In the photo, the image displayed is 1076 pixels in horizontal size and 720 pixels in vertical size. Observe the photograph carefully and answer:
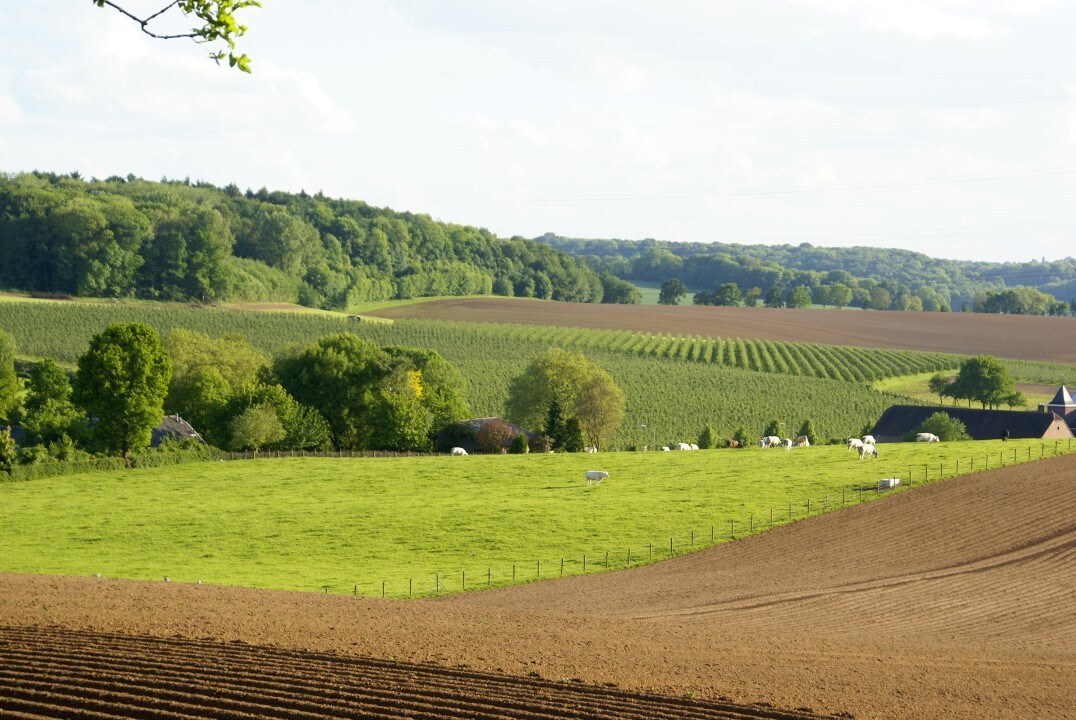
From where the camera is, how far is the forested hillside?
139875mm

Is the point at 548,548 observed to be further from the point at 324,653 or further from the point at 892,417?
the point at 892,417

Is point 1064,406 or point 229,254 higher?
point 229,254

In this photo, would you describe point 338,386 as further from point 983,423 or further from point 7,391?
point 983,423

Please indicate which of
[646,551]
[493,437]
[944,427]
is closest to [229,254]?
[493,437]

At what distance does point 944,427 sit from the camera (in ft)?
277

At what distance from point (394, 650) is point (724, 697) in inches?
258

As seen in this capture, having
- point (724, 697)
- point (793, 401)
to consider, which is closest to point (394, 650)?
point (724, 697)

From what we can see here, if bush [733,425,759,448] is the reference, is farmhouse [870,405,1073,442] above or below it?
above

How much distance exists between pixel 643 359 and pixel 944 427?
4196 centimetres

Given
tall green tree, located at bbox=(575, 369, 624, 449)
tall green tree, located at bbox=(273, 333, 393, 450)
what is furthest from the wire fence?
tall green tree, located at bbox=(273, 333, 393, 450)

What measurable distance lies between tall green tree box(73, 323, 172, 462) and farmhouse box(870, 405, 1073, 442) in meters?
54.2

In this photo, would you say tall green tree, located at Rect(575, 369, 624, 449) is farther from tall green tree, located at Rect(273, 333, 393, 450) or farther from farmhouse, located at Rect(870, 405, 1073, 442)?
farmhouse, located at Rect(870, 405, 1073, 442)

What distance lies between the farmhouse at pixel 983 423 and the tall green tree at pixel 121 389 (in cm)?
5418

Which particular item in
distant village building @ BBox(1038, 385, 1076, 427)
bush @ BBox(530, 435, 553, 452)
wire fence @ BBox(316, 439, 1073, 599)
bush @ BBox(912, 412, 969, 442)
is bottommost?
bush @ BBox(530, 435, 553, 452)
